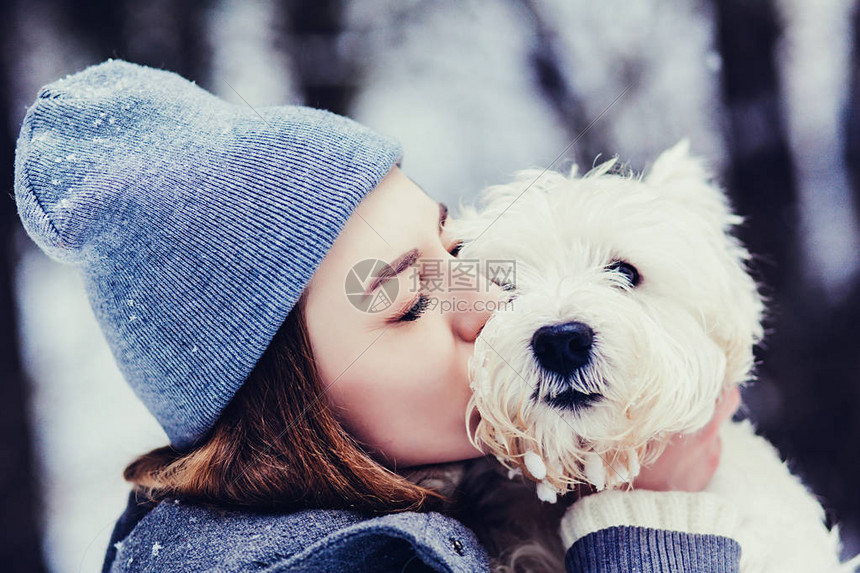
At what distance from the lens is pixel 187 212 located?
1333mm

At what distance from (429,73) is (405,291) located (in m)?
2.11

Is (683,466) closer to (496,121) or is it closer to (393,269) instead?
(393,269)

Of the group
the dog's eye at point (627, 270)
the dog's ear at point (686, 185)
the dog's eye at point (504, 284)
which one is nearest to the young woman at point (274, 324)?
the dog's eye at point (504, 284)

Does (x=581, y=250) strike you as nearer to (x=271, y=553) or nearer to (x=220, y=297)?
(x=220, y=297)

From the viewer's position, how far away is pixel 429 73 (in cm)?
318

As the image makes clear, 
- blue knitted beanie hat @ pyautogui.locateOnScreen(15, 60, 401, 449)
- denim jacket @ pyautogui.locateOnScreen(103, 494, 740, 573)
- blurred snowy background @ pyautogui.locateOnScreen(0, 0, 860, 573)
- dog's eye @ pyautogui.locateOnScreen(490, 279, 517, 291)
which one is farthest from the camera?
blurred snowy background @ pyautogui.locateOnScreen(0, 0, 860, 573)

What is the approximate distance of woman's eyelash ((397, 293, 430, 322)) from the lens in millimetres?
1398

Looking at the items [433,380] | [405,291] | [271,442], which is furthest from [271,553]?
[405,291]

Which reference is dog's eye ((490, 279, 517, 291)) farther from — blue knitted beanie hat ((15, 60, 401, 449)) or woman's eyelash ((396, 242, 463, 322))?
blue knitted beanie hat ((15, 60, 401, 449))

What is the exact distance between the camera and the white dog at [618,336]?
1.30m

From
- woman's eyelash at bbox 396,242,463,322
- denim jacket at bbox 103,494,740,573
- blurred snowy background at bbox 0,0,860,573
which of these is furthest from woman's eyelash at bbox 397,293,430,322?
blurred snowy background at bbox 0,0,860,573

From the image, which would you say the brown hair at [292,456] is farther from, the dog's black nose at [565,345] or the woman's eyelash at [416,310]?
the dog's black nose at [565,345]

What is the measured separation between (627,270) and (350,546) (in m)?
0.89

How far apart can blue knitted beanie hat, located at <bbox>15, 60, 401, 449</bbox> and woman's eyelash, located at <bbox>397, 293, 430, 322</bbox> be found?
0.23 metres
